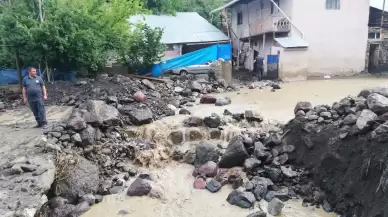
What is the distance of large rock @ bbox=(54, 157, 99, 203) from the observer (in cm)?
736

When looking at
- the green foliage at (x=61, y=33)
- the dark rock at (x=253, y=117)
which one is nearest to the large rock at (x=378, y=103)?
the dark rock at (x=253, y=117)

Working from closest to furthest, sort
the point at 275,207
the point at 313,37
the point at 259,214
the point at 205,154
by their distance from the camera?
1. the point at 259,214
2. the point at 275,207
3. the point at 205,154
4. the point at 313,37

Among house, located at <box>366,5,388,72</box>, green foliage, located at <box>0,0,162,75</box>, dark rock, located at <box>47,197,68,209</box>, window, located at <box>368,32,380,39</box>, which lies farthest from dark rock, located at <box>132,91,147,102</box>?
window, located at <box>368,32,380,39</box>

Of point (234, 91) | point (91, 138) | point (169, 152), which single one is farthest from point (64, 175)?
point (234, 91)

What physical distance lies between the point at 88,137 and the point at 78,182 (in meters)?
1.65

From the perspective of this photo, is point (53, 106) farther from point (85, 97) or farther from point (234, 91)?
point (234, 91)

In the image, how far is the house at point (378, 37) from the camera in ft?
77.7

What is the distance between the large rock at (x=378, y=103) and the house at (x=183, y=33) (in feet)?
55.6

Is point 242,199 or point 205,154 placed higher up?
point 205,154

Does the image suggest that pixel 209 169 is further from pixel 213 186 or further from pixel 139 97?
pixel 139 97

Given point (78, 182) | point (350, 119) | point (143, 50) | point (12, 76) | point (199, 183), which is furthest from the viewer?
point (143, 50)

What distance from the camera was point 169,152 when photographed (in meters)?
10.3

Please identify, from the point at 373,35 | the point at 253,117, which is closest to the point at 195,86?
the point at 253,117

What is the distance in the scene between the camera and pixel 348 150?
288 inches
